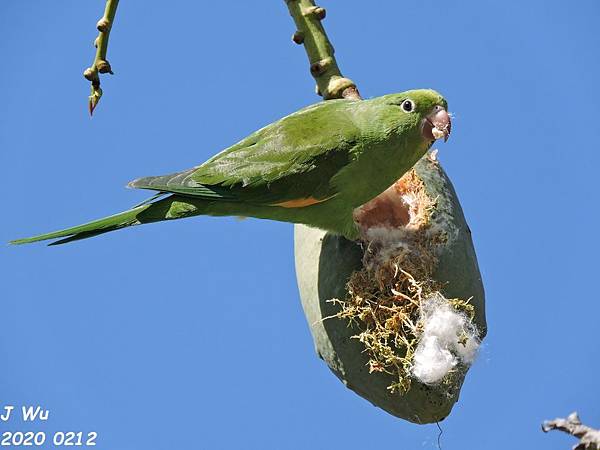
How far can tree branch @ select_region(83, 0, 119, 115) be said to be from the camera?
11.8ft

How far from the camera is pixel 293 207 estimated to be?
12.7 ft

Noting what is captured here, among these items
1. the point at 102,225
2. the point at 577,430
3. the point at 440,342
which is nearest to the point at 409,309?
the point at 440,342

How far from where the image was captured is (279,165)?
3.73 metres

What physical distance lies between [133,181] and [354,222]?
104cm

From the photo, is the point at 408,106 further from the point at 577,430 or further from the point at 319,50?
the point at 577,430

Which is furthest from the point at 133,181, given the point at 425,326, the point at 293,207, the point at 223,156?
the point at 425,326

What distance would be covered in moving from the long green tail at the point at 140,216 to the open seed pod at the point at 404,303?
0.70m

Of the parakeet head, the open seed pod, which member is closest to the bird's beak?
the parakeet head

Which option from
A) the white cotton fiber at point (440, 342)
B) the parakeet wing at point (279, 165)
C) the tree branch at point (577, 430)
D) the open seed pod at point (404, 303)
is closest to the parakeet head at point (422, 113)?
the parakeet wing at point (279, 165)

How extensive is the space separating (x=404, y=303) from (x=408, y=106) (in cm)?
92

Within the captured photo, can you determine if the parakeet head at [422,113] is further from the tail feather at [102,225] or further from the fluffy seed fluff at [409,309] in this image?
the tail feather at [102,225]

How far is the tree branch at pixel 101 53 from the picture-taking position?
3.60 m

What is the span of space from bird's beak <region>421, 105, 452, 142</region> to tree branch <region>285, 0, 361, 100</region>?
18.9 inches

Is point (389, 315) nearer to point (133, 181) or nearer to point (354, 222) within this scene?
point (354, 222)
